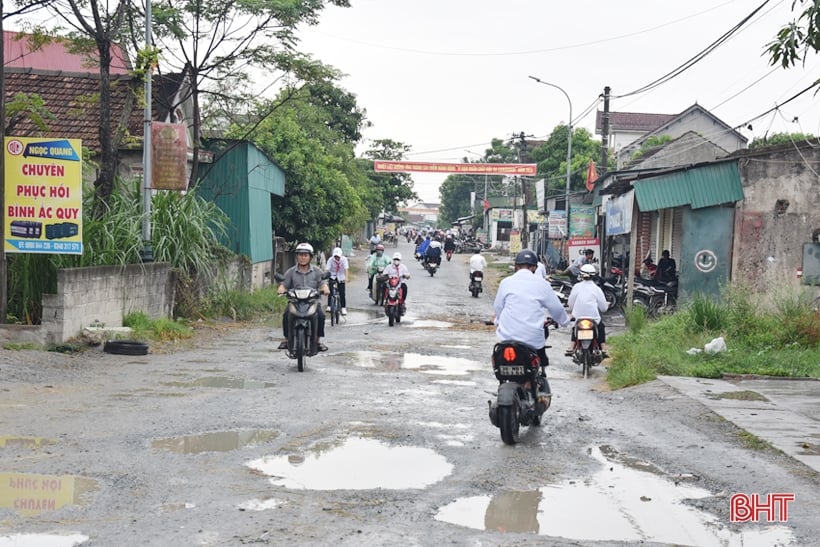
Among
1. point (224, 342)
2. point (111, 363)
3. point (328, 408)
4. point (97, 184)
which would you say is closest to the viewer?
point (328, 408)

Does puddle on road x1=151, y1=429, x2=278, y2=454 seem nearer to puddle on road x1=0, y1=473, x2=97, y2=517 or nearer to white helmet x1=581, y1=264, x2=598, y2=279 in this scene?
puddle on road x1=0, y1=473, x2=97, y2=517

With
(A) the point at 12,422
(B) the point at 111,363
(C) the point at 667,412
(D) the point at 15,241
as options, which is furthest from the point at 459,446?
(D) the point at 15,241

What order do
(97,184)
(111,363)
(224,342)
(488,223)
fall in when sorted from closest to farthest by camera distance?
(111,363), (224,342), (97,184), (488,223)

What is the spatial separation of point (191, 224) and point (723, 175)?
11470 mm

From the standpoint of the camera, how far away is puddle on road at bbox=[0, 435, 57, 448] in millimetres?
7586

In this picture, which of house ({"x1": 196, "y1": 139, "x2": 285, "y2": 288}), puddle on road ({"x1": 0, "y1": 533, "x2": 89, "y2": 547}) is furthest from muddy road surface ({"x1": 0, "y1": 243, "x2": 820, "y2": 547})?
house ({"x1": 196, "y1": 139, "x2": 285, "y2": 288})

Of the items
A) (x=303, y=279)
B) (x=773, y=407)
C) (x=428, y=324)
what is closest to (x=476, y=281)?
(x=428, y=324)

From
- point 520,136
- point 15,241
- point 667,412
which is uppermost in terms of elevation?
point 520,136

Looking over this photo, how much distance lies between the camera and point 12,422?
8570 mm

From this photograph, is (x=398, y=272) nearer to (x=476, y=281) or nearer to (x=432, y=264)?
(x=476, y=281)

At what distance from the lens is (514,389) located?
8.30m

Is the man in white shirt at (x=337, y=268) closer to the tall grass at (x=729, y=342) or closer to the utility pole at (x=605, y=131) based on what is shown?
the tall grass at (x=729, y=342)

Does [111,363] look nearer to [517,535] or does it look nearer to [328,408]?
[328,408]

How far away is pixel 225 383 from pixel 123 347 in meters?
3.17
